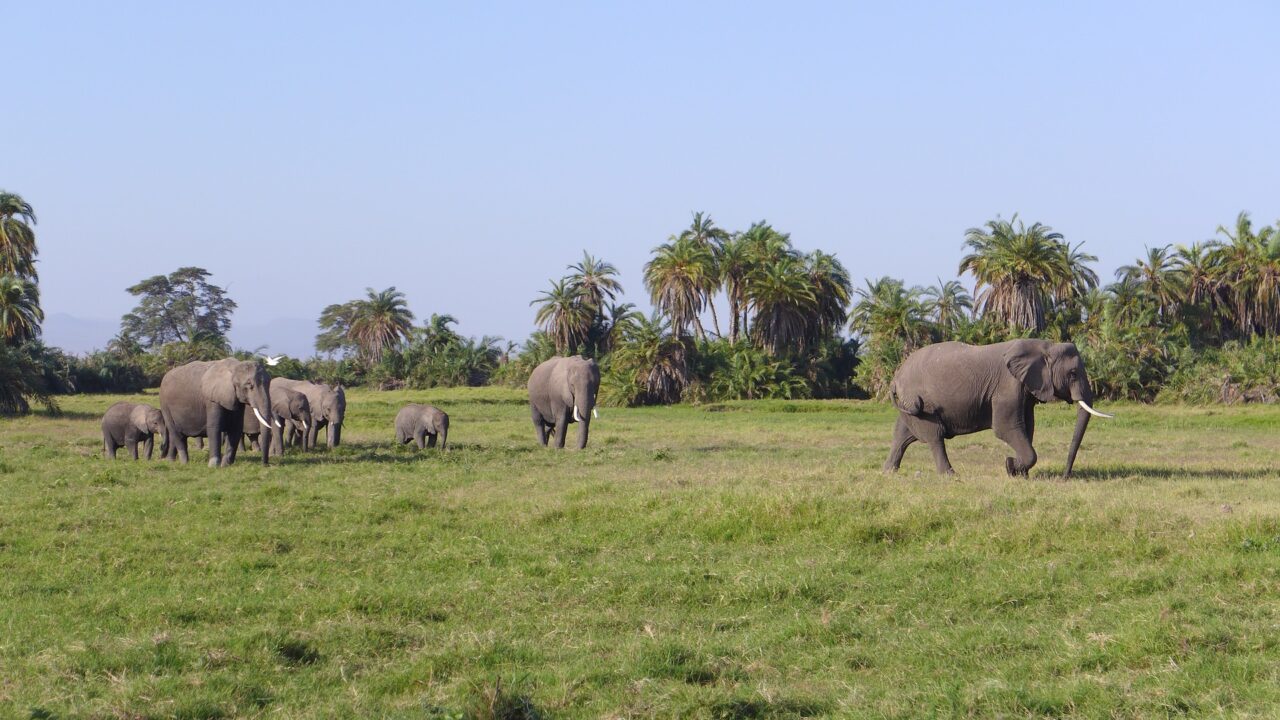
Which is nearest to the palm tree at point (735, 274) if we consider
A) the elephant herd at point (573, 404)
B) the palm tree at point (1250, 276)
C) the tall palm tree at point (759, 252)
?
the tall palm tree at point (759, 252)

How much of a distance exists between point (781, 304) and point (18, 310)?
35572mm

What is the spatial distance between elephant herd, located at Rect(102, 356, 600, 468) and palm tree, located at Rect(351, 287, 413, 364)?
5263 cm

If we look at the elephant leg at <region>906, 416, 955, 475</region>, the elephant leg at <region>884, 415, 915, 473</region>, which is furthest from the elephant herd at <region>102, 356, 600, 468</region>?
the elephant leg at <region>906, 416, 955, 475</region>

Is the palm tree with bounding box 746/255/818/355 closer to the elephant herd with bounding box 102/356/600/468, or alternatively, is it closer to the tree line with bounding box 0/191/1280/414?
the tree line with bounding box 0/191/1280/414

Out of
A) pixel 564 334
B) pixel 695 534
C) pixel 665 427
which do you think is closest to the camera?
pixel 695 534

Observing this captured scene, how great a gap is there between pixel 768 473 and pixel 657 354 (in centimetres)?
3719

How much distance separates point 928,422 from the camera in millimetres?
21000

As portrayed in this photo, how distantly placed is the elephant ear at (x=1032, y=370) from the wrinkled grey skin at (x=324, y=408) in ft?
48.5

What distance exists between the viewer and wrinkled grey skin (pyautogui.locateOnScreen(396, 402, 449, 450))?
28.1m

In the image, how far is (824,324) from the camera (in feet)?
222

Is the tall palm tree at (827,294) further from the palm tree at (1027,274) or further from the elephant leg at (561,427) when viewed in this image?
the elephant leg at (561,427)

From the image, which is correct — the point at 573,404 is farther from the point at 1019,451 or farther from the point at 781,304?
the point at 781,304

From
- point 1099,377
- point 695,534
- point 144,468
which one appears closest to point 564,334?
point 1099,377

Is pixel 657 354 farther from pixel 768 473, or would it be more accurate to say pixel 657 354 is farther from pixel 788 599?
pixel 788 599
